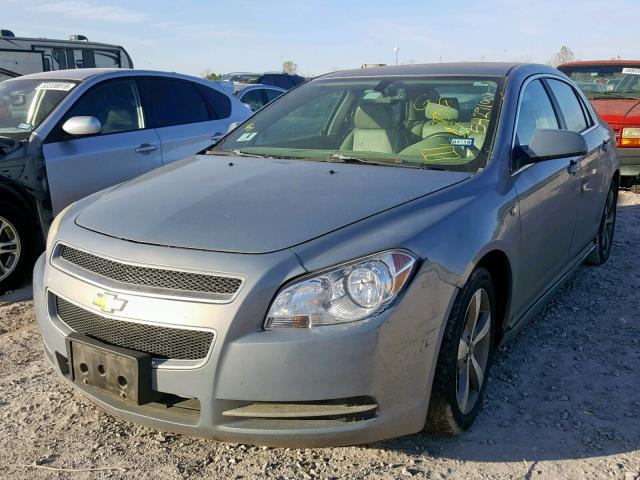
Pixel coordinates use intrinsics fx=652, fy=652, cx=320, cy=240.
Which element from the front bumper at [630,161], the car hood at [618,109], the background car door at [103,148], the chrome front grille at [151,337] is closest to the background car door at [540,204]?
the chrome front grille at [151,337]

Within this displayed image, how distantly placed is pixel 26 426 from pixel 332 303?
162 cm

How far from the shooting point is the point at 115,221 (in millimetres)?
2748

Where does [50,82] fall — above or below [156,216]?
above

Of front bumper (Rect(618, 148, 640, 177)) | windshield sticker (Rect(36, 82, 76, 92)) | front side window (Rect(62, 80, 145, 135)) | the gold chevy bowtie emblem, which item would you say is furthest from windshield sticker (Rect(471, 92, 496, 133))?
front bumper (Rect(618, 148, 640, 177))

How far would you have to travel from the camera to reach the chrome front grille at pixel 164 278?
2.28 m

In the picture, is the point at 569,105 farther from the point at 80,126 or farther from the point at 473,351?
the point at 80,126

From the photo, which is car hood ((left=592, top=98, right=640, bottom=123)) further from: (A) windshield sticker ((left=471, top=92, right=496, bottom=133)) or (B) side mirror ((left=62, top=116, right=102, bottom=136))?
(B) side mirror ((left=62, top=116, right=102, bottom=136))

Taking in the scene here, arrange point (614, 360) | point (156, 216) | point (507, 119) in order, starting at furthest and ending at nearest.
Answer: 1. point (614, 360)
2. point (507, 119)
3. point (156, 216)

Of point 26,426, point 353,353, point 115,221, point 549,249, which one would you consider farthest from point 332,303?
point 549,249

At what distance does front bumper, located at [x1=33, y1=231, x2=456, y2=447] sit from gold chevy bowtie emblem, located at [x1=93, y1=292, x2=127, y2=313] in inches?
1.2

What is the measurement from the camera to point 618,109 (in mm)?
8484

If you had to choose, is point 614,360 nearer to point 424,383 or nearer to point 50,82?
point 424,383

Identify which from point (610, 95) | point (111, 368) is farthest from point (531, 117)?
point (610, 95)

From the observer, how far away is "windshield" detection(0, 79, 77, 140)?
5164mm
